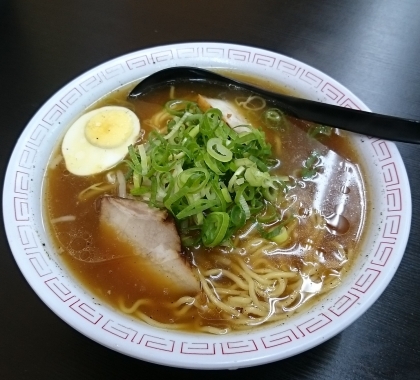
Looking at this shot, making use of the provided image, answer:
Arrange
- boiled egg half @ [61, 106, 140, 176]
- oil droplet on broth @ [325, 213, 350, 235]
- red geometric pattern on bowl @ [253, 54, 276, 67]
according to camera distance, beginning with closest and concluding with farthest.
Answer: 1. oil droplet on broth @ [325, 213, 350, 235]
2. boiled egg half @ [61, 106, 140, 176]
3. red geometric pattern on bowl @ [253, 54, 276, 67]

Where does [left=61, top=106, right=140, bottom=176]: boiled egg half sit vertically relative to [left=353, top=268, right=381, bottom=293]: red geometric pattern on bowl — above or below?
above

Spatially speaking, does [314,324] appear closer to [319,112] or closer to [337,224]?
[337,224]

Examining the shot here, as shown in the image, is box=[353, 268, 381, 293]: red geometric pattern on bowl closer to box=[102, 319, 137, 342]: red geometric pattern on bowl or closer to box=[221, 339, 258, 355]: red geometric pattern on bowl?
box=[221, 339, 258, 355]: red geometric pattern on bowl

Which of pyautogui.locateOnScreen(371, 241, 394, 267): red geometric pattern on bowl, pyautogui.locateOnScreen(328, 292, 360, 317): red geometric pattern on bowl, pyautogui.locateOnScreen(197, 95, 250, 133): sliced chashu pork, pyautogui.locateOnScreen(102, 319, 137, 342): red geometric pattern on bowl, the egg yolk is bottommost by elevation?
pyautogui.locateOnScreen(102, 319, 137, 342): red geometric pattern on bowl

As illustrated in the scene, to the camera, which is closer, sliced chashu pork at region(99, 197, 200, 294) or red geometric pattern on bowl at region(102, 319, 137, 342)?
red geometric pattern on bowl at region(102, 319, 137, 342)

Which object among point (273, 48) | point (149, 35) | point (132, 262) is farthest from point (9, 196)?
point (273, 48)

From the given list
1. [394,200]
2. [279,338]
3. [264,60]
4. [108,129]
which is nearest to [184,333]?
[279,338]

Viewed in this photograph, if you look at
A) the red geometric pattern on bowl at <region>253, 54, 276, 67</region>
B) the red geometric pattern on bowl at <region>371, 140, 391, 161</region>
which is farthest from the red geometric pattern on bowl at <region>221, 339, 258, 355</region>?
the red geometric pattern on bowl at <region>253, 54, 276, 67</region>
